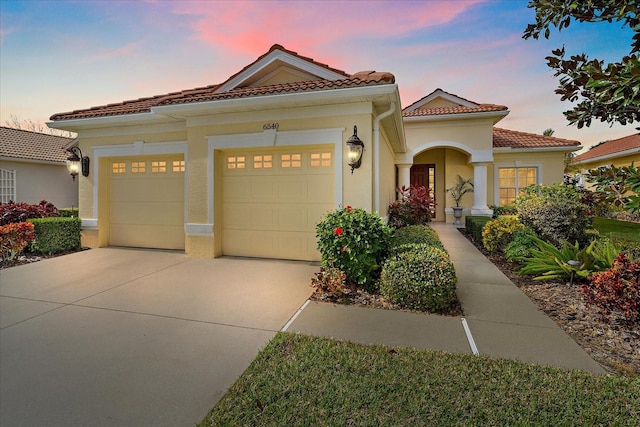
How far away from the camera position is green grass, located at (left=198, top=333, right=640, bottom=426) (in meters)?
2.12

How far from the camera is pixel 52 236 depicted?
790 cm

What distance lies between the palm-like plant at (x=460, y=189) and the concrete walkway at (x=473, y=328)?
924cm

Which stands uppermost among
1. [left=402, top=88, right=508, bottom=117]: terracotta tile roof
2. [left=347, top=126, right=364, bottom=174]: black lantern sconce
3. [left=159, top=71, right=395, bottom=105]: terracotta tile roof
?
[left=402, top=88, right=508, bottom=117]: terracotta tile roof

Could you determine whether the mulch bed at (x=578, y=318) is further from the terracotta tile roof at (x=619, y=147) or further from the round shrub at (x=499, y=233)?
the terracotta tile roof at (x=619, y=147)

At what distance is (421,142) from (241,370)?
1249 centimetres

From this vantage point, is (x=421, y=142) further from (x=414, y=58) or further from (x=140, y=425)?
(x=140, y=425)

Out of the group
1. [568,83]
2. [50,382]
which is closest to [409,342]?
[568,83]

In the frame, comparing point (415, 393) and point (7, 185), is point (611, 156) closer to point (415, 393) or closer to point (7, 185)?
point (415, 393)

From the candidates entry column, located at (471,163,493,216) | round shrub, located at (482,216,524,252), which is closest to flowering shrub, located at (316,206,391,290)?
round shrub, located at (482,216,524,252)

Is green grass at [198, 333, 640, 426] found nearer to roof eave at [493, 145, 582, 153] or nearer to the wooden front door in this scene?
the wooden front door

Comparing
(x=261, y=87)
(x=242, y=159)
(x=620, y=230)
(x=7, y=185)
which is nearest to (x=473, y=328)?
(x=242, y=159)

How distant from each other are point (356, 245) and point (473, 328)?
1989 millimetres

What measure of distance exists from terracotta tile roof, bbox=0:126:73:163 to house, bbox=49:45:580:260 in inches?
282

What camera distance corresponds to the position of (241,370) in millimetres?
2771
